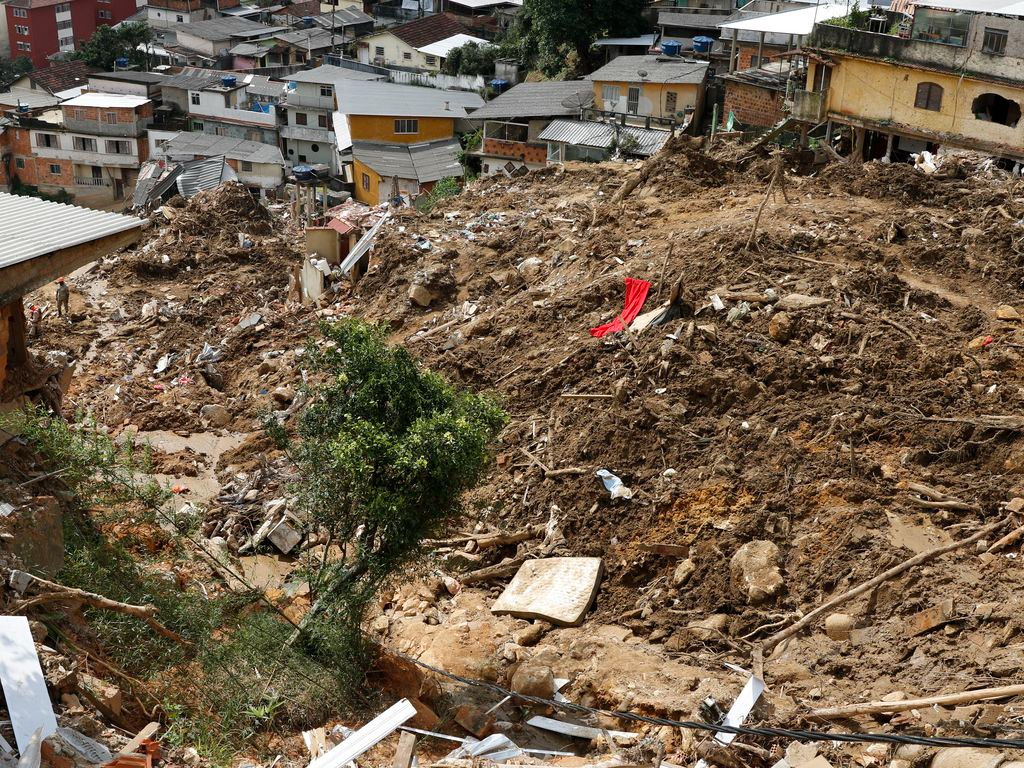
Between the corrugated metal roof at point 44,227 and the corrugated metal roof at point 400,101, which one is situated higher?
the corrugated metal roof at point 44,227

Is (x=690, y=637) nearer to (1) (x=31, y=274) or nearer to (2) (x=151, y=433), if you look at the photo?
(1) (x=31, y=274)

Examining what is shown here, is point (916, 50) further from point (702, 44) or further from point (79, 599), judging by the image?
point (79, 599)

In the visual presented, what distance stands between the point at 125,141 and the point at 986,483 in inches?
1395

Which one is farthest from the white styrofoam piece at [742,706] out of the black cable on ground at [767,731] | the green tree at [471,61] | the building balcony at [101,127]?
the building balcony at [101,127]

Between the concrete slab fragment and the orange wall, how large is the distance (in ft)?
83.2

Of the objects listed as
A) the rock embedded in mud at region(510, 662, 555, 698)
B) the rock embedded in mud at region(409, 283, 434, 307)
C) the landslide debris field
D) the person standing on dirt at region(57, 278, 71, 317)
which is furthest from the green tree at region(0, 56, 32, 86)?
the rock embedded in mud at region(510, 662, 555, 698)

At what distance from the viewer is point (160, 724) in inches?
280

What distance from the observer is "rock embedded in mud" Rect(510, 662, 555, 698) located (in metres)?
8.66

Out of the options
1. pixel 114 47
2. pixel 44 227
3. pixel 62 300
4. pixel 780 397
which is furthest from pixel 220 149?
pixel 780 397

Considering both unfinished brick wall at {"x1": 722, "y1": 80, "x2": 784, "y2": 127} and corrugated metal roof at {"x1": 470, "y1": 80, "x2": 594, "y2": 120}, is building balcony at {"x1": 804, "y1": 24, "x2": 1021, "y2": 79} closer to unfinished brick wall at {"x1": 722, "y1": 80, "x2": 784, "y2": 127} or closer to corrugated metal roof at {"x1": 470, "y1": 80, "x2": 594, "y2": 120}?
unfinished brick wall at {"x1": 722, "y1": 80, "x2": 784, "y2": 127}

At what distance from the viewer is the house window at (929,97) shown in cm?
2139

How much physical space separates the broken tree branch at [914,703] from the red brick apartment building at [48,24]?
171 feet

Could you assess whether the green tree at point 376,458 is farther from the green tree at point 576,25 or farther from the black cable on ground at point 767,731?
the green tree at point 576,25

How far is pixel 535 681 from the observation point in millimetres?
8695
